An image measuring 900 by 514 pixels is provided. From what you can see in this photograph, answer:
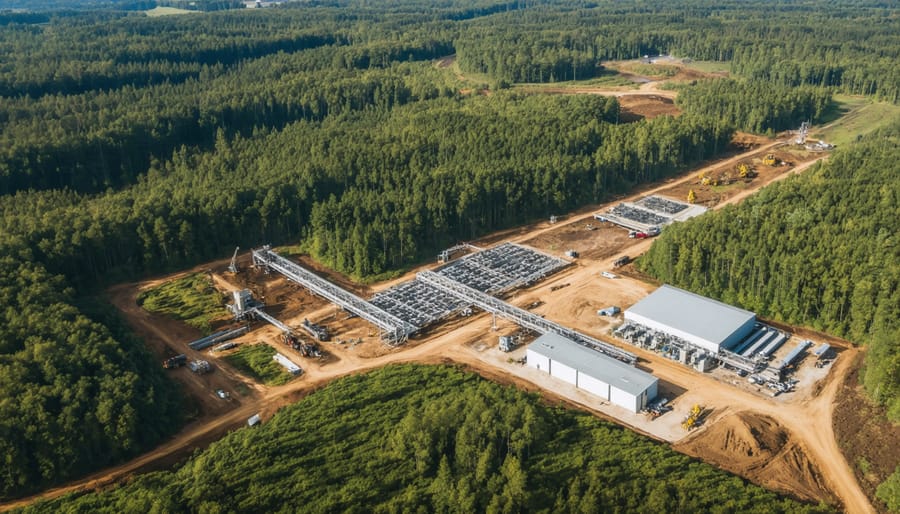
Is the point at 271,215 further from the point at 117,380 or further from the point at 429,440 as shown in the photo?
the point at 429,440

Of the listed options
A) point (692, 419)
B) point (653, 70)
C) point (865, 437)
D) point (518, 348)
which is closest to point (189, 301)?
point (518, 348)

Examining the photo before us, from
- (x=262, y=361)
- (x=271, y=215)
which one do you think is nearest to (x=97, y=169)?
(x=271, y=215)

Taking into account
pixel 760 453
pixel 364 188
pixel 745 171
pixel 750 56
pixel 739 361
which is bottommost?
pixel 760 453

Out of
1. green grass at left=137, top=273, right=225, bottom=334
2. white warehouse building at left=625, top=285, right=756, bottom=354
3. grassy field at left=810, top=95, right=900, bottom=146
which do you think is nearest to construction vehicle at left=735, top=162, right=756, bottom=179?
grassy field at left=810, top=95, right=900, bottom=146

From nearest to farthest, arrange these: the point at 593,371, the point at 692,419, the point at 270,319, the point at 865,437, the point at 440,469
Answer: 1. the point at 440,469
2. the point at 865,437
3. the point at 692,419
4. the point at 593,371
5. the point at 270,319

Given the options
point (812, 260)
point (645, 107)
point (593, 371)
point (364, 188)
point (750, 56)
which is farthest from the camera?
point (750, 56)

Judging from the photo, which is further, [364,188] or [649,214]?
[649,214]

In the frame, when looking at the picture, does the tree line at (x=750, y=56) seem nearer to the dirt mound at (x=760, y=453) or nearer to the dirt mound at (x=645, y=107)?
the dirt mound at (x=645, y=107)

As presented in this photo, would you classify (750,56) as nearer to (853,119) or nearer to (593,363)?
(853,119)
